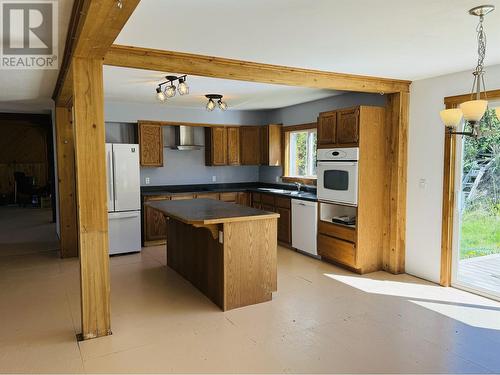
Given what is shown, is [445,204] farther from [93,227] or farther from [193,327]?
[93,227]

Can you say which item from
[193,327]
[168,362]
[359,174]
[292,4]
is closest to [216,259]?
[193,327]

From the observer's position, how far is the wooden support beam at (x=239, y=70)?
3.12 m

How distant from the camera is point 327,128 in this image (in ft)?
16.3

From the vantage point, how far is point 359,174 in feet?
14.9

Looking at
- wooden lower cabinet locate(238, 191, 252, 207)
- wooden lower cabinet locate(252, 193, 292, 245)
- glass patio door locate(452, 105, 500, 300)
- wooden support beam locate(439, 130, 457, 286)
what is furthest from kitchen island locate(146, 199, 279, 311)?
wooden lower cabinet locate(238, 191, 252, 207)

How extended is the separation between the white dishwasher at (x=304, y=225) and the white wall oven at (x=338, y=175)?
0.31 meters

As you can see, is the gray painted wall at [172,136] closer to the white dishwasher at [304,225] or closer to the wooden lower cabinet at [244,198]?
the wooden lower cabinet at [244,198]

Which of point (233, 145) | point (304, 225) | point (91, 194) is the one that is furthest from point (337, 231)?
point (91, 194)

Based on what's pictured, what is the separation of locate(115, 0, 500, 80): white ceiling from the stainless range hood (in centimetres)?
352

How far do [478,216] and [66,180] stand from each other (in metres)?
5.52

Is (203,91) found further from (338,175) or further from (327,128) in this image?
(338,175)

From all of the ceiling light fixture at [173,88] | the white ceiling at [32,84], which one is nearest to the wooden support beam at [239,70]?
the white ceiling at [32,84]

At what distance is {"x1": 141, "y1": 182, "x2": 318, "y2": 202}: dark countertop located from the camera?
20.2ft

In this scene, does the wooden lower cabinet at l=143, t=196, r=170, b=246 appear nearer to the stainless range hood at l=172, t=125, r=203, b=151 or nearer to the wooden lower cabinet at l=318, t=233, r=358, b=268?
the stainless range hood at l=172, t=125, r=203, b=151
